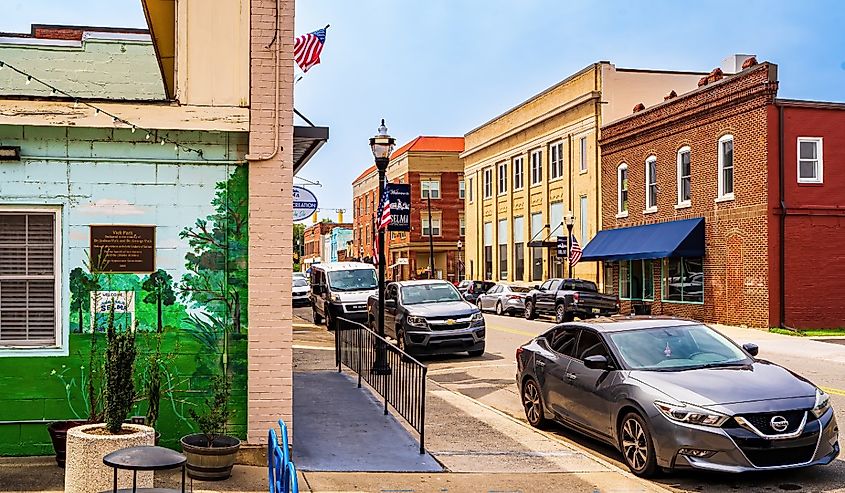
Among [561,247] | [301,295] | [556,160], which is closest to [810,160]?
[561,247]

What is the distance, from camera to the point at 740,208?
30.0 meters

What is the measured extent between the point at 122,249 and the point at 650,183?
3070 centimetres

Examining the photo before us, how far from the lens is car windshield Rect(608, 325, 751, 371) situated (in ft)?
31.9

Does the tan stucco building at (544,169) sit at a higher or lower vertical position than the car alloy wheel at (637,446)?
higher

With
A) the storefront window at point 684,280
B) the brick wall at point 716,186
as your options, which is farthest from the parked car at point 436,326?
the storefront window at point 684,280

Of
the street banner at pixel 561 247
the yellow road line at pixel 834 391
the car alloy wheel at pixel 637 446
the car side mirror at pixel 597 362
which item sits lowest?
the yellow road line at pixel 834 391

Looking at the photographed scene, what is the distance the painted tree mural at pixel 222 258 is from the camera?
28.7 ft

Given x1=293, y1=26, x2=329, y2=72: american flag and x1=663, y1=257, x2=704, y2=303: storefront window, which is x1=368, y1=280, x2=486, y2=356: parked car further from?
x1=663, y1=257, x2=704, y2=303: storefront window

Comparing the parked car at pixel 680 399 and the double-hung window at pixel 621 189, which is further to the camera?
the double-hung window at pixel 621 189

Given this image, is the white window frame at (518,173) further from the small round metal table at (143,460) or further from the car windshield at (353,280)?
the small round metal table at (143,460)

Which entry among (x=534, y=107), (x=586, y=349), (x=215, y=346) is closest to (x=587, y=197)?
(x=534, y=107)

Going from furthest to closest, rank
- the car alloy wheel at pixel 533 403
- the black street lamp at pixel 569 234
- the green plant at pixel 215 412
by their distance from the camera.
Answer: the black street lamp at pixel 569 234
the car alloy wheel at pixel 533 403
the green plant at pixel 215 412

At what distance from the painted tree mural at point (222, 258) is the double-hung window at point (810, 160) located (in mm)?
24351

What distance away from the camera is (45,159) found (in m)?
8.53
